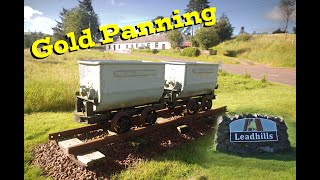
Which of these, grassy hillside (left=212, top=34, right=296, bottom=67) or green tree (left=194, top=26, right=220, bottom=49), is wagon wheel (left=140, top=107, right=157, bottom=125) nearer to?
green tree (left=194, top=26, right=220, bottom=49)

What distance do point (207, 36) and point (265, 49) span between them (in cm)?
125

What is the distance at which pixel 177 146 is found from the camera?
5.58 metres

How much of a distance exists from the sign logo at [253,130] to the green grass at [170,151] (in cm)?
34

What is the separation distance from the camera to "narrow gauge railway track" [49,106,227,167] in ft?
14.9

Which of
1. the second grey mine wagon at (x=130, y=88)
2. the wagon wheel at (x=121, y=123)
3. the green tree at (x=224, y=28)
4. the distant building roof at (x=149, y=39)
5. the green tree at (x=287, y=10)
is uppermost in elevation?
the green tree at (x=287, y=10)

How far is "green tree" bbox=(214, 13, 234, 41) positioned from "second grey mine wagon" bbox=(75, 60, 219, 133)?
3.61 feet

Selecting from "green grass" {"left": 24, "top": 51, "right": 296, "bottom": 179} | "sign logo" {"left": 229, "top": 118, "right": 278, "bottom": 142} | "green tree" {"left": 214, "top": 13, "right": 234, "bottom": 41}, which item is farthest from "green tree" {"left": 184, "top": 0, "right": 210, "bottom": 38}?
"sign logo" {"left": 229, "top": 118, "right": 278, "bottom": 142}

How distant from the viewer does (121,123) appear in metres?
5.36

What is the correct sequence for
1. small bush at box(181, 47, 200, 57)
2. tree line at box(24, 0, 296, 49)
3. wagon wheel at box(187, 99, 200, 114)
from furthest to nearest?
wagon wheel at box(187, 99, 200, 114), small bush at box(181, 47, 200, 57), tree line at box(24, 0, 296, 49)

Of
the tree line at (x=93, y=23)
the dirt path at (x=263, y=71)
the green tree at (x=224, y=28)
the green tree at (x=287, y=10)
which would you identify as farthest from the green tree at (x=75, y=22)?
the green tree at (x=287, y=10)

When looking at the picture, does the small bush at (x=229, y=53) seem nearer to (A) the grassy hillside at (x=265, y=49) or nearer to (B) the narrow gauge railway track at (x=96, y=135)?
(A) the grassy hillside at (x=265, y=49)

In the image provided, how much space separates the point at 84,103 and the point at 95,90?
0.52m

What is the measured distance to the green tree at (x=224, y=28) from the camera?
5003 mm
